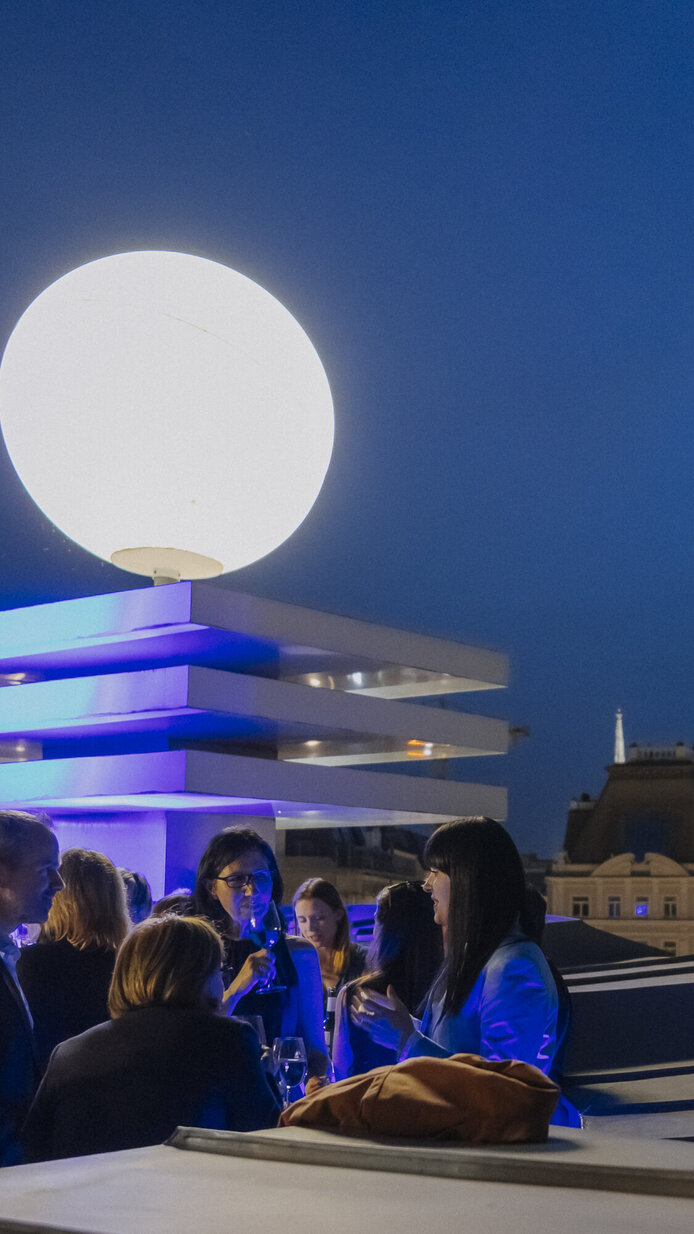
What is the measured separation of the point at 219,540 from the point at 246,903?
1.33 meters

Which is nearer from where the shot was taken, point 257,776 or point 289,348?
point 289,348

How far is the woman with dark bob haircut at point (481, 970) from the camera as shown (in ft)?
9.59

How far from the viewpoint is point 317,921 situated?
18.9 ft

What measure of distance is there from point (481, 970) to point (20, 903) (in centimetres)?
137

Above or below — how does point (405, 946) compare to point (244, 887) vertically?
below

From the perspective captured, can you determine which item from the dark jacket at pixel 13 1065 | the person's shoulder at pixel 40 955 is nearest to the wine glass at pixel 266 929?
the person's shoulder at pixel 40 955

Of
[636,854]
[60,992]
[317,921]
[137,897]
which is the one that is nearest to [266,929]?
[60,992]

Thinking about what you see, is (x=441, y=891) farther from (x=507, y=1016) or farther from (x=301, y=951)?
(x=301, y=951)

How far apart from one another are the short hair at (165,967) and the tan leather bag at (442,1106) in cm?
128

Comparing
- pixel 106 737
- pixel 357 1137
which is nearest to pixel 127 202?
pixel 106 737

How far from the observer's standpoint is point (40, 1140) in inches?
117

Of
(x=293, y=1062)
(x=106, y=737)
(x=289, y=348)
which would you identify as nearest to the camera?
(x=293, y=1062)

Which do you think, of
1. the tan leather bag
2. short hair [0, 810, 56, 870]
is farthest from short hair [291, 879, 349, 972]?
the tan leather bag

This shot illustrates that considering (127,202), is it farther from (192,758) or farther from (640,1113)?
(640,1113)
